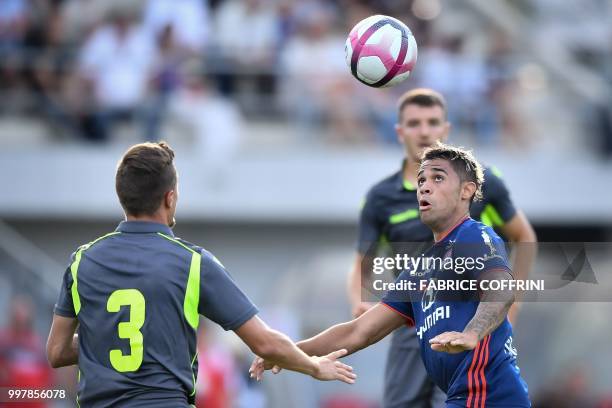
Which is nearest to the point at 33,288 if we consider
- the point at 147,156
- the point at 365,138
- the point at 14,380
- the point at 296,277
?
the point at 14,380

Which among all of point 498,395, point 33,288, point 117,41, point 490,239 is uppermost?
point 117,41

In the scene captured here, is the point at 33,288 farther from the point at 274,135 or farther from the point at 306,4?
the point at 306,4

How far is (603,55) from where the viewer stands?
17.4 meters

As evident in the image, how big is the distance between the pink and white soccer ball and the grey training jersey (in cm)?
235

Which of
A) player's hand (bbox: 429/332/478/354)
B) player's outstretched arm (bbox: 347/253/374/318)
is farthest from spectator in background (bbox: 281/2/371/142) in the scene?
player's hand (bbox: 429/332/478/354)

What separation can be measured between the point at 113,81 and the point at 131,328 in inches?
386

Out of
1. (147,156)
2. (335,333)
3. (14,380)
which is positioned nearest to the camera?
(147,156)

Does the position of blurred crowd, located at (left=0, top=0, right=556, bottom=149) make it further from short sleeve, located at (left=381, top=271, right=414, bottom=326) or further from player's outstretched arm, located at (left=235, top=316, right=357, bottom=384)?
player's outstretched arm, located at (left=235, top=316, right=357, bottom=384)

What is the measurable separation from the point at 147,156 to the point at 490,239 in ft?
5.63

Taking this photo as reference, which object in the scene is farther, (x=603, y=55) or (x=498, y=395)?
(x=603, y=55)

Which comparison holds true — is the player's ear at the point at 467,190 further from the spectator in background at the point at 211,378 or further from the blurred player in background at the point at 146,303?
the spectator in background at the point at 211,378

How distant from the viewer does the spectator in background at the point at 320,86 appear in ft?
49.1

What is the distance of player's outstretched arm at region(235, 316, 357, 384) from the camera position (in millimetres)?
5582

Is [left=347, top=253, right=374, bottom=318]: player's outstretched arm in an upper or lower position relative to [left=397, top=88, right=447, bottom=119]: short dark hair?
lower
